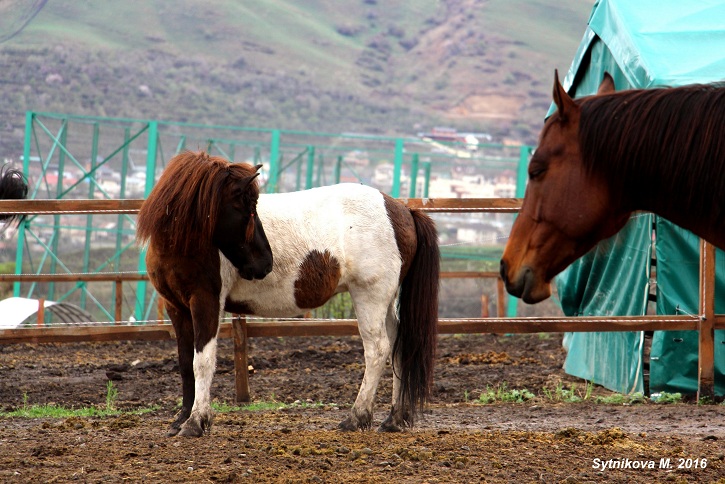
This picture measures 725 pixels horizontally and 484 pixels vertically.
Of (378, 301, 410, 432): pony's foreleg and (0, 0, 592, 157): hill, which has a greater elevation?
(0, 0, 592, 157): hill

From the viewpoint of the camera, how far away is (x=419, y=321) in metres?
5.07

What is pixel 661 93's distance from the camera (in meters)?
2.71

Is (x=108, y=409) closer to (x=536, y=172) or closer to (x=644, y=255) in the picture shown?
(x=536, y=172)

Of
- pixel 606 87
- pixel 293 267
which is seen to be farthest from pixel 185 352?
pixel 606 87

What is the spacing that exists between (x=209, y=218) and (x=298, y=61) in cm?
3990

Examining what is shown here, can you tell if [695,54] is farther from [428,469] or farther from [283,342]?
[283,342]

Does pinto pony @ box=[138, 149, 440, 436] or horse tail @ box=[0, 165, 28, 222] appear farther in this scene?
horse tail @ box=[0, 165, 28, 222]

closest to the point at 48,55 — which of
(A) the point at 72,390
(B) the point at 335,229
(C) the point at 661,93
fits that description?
(A) the point at 72,390

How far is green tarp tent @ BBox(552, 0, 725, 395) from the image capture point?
657cm

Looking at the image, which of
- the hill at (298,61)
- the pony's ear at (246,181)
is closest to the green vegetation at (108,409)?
the pony's ear at (246,181)

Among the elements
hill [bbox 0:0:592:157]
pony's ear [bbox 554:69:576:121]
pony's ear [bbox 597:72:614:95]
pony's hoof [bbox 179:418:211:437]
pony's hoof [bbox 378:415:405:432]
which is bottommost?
pony's hoof [bbox 378:415:405:432]

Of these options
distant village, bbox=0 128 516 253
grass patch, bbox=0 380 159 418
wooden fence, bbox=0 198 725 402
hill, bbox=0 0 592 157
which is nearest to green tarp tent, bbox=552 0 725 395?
wooden fence, bbox=0 198 725 402

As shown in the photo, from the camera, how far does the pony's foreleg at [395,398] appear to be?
4.91 m

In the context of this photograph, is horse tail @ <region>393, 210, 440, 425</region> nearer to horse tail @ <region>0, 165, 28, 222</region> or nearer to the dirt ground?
the dirt ground
